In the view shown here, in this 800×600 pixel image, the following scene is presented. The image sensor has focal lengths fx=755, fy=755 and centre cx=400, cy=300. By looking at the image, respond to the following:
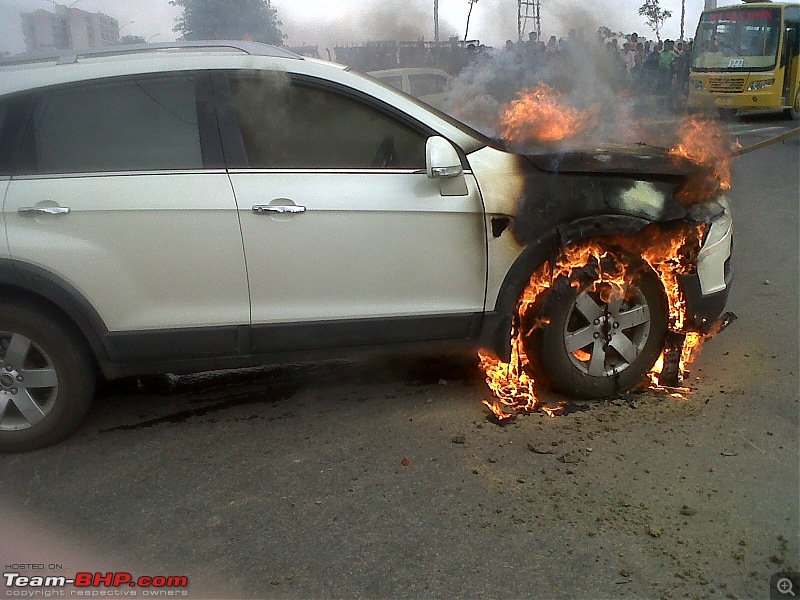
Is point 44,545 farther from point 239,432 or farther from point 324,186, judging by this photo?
point 324,186

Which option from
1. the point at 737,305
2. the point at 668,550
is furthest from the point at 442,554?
the point at 737,305

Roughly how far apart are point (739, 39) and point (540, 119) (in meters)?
17.9

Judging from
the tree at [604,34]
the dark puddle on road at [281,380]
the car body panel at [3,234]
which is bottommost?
Answer: the dark puddle on road at [281,380]

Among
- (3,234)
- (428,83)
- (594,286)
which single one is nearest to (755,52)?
(428,83)

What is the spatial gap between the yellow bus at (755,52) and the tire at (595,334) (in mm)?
16727

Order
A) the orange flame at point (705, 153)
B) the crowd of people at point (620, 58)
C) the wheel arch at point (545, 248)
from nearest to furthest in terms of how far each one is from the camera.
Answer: the wheel arch at point (545, 248)
the orange flame at point (705, 153)
the crowd of people at point (620, 58)

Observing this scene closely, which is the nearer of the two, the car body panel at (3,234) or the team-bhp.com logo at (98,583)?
the team-bhp.com logo at (98,583)

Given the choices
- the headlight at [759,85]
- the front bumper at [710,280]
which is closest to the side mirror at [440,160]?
the front bumper at [710,280]

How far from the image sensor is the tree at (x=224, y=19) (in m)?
6.59

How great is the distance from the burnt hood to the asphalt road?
1.24 meters

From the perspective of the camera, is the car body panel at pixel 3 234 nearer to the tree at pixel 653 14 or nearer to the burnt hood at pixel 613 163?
the burnt hood at pixel 613 163

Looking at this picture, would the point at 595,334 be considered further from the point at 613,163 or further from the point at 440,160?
the point at 440,160

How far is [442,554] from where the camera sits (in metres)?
A: 2.91

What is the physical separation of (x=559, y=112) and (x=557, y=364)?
5.61 feet
